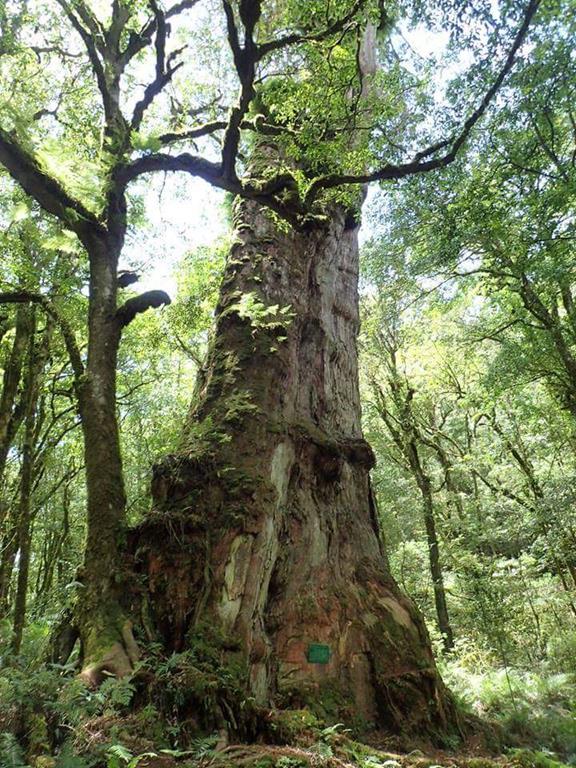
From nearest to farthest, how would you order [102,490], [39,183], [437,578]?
[102,490] → [39,183] → [437,578]

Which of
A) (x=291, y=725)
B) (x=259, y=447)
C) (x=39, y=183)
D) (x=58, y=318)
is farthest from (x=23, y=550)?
(x=39, y=183)

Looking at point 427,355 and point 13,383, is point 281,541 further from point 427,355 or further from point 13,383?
point 427,355

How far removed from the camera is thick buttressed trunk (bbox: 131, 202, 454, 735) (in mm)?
3436

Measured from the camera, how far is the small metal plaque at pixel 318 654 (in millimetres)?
3674

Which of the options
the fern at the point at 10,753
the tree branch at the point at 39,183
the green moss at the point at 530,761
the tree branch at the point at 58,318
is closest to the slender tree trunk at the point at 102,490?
the tree branch at the point at 58,318

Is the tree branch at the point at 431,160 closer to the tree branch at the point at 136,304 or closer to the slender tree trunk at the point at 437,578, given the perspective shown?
the tree branch at the point at 136,304

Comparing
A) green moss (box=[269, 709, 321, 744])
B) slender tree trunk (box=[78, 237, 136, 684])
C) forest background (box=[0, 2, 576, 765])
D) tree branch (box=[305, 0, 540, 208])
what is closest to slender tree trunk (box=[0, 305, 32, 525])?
forest background (box=[0, 2, 576, 765])

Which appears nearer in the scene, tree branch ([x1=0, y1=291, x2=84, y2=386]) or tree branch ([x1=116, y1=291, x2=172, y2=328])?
tree branch ([x1=0, y1=291, x2=84, y2=386])

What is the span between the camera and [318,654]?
3697mm

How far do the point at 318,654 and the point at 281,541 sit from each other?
2.91 ft

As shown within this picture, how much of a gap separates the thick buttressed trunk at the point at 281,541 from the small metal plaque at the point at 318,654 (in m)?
0.01

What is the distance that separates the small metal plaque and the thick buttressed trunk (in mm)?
11

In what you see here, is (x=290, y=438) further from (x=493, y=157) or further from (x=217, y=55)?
(x=217, y=55)

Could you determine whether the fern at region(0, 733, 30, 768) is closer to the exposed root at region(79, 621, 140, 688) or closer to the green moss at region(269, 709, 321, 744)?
the exposed root at region(79, 621, 140, 688)
